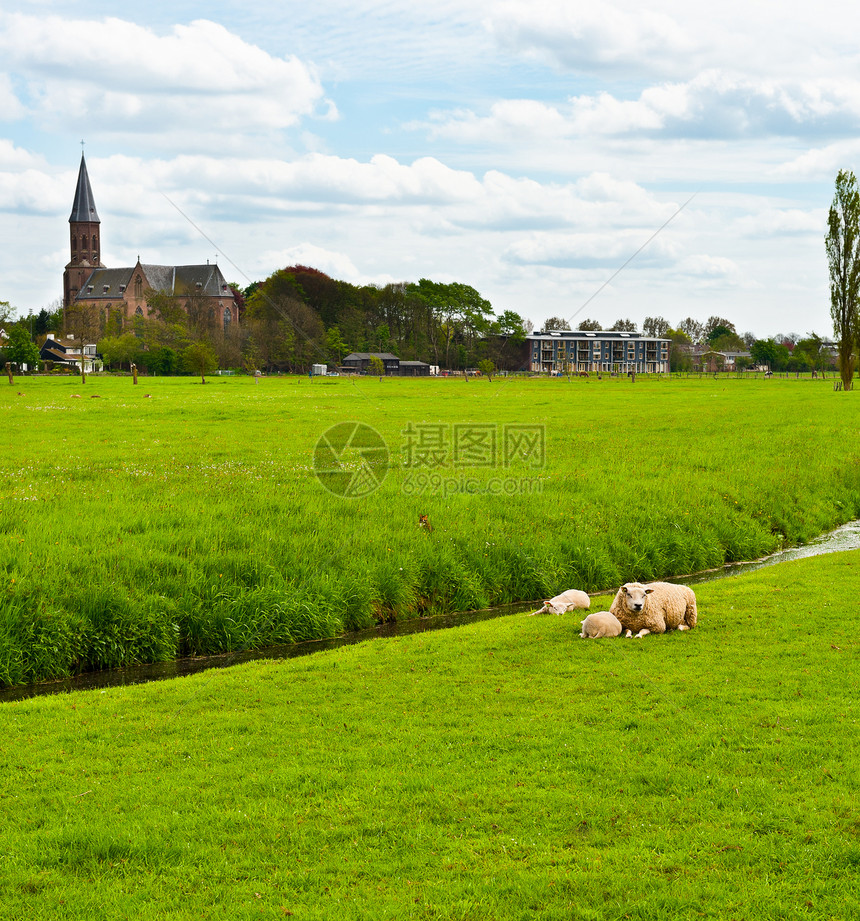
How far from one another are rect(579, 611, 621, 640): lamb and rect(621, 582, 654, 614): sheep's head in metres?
0.31

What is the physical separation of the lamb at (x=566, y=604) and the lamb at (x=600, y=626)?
1.97 metres

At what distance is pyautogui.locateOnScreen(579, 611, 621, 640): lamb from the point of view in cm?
1159

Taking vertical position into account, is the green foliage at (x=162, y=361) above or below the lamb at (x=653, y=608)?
above

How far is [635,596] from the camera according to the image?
1141cm

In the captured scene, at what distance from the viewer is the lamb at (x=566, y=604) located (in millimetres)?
13828

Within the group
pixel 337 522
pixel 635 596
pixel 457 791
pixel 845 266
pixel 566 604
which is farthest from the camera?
pixel 845 266

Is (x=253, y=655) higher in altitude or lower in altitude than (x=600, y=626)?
lower

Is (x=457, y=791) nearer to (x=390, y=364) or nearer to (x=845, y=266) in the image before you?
(x=845, y=266)

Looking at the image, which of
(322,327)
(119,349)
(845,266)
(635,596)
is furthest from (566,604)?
(322,327)

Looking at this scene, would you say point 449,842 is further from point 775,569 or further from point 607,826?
point 775,569

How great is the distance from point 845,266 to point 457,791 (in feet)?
314

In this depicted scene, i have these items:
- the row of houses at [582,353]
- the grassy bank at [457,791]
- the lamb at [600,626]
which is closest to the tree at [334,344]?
the row of houses at [582,353]

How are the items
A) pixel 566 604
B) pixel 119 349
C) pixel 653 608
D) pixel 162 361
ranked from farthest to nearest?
Answer: pixel 119 349 → pixel 162 361 → pixel 566 604 → pixel 653 608

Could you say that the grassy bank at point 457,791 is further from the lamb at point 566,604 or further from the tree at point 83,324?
the tree at point 83,324
